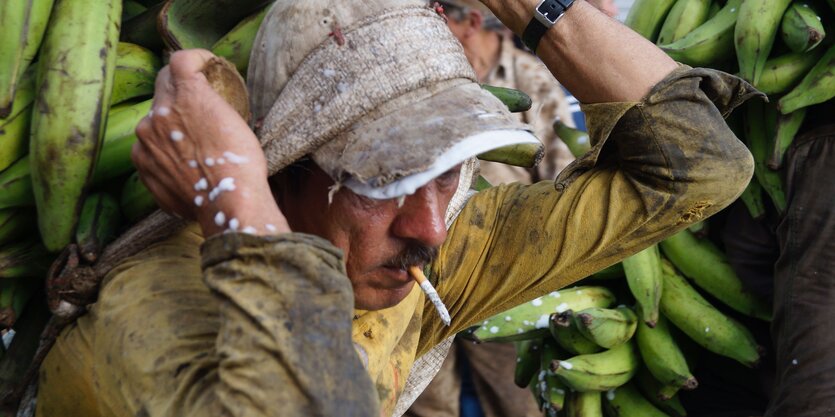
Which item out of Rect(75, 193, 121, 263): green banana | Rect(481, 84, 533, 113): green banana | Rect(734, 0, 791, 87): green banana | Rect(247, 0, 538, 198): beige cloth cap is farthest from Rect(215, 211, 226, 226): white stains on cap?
Rect(734, 0, 791, 87): green banana

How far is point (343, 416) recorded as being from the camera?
5.01ft

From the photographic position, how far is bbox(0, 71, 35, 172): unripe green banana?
6.34 feet

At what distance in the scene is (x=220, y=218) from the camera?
165 cm

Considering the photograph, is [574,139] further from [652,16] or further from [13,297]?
[13,297]

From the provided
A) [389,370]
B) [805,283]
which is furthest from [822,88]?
[389,370]

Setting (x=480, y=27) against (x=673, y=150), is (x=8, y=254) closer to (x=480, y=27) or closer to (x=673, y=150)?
(x=673, y=150)

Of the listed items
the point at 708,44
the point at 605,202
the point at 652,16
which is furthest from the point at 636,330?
the point at 605,202

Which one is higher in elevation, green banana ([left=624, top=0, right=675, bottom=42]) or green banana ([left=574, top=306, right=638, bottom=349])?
green banana ([left=624, top=0, right=675, bottom=42])

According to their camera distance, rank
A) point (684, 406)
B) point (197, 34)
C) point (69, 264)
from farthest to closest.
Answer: point (684, 406)
point (197, 34)
point (69, 264)

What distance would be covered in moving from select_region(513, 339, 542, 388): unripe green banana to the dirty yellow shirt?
1.21m

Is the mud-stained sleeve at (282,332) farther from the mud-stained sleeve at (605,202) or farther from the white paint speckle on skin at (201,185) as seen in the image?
the mud-stained sleeve at (605,202)

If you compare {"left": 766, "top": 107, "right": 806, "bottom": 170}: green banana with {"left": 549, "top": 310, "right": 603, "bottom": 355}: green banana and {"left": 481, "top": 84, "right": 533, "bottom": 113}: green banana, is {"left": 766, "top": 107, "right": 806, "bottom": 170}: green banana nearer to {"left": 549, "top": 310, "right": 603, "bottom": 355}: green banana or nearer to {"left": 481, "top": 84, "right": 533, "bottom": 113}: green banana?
{"left": 549, "top": 310, "right": 603, "bottom": 355}: green banana

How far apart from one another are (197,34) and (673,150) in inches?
38.0

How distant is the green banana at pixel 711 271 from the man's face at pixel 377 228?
1659 mm
